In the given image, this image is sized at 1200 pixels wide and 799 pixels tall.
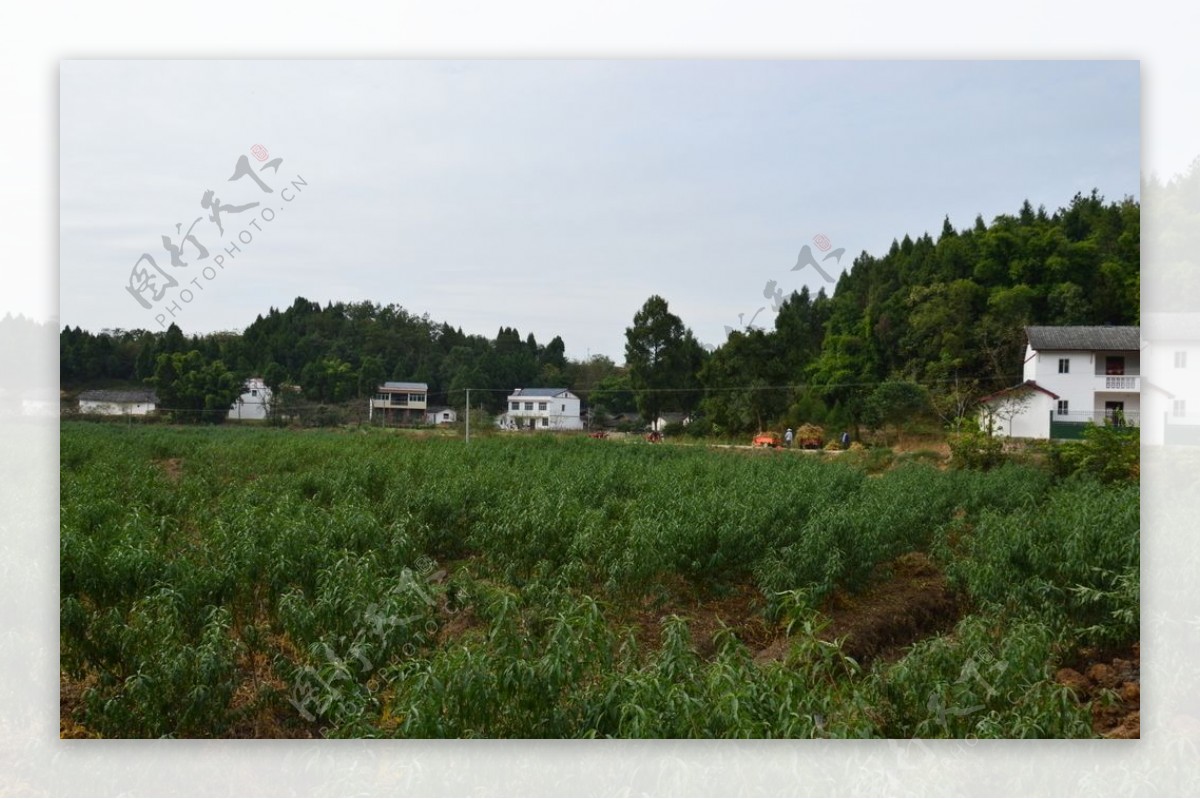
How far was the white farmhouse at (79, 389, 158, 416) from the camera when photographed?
14.5 ft

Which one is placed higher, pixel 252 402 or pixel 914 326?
pixel 914 326

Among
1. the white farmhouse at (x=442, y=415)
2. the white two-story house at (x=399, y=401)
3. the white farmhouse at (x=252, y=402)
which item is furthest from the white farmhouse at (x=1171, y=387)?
the white farmhouse at (x=252, y=402)

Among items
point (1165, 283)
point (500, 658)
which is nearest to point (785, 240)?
point (1165, 283)

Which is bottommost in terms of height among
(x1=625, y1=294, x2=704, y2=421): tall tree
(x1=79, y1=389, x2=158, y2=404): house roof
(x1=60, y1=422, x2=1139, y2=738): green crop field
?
(x1=60, y1=422, x2=1139, y2=738): green crop field

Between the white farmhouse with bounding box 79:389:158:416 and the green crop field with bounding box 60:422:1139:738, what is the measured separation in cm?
10

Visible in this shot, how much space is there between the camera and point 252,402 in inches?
186

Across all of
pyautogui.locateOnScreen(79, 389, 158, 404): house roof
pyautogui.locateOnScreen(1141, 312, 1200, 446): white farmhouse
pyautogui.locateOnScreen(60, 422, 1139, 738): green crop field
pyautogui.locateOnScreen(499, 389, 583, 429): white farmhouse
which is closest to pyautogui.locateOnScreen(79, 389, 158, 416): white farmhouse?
pyautogui.locateOnScreen(79, 389, 158, 404): house roof

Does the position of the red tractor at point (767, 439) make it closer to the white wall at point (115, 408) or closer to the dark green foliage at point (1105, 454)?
the dark green foliage at point (1105, 454)

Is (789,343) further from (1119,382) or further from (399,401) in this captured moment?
(399,401)

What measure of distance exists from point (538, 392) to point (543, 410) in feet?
0.44

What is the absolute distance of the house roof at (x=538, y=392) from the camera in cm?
466

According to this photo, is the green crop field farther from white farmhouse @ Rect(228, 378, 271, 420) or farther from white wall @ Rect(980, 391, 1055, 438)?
white wall @ Rect(980, 391, 1055, 438)

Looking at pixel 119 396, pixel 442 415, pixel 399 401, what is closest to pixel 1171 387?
pixel 442 415

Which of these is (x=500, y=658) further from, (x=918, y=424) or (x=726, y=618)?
(x=918, y=424)
